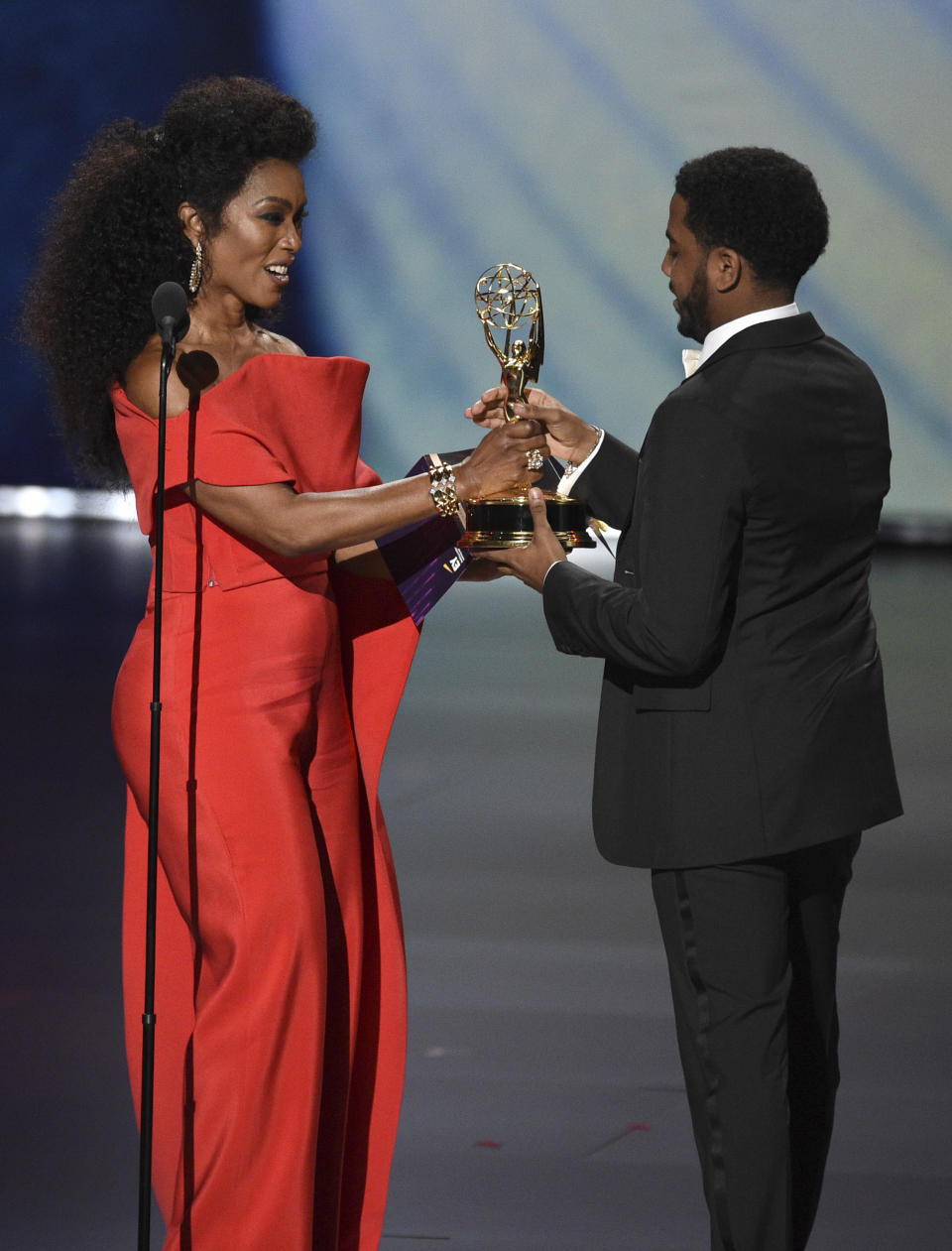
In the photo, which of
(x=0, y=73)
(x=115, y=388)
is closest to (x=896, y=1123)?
(x=115, y=388)

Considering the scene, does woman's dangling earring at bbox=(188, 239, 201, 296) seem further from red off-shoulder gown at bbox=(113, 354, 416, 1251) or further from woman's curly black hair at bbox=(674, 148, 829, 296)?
woman's curly black hair at bbox=(674, 148, 829, 296)

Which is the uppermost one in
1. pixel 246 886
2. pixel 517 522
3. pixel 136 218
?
pixel 136 218

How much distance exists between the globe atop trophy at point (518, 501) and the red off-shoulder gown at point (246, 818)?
23 cm

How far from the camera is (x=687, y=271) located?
2.31m

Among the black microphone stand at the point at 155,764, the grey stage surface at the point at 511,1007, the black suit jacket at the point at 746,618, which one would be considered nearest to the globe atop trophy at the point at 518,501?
the black suit jacket at the point at 746,618

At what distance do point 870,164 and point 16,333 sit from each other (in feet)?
36.4

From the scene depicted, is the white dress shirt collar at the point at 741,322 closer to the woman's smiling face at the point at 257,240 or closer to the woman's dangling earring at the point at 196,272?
the woman's smiling face at the point at 257,240

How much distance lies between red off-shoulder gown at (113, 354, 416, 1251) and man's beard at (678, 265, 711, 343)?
21.8 inches

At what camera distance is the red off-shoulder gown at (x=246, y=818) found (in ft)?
8.36

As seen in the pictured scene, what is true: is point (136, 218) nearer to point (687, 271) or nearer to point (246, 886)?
point (687, 271)

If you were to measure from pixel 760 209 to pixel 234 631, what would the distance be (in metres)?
0.93

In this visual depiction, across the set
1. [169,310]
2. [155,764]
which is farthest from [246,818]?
[169,310]

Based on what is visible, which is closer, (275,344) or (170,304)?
(170,304)

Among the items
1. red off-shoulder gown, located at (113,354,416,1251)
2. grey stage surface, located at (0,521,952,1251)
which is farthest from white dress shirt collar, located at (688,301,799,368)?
grey stage surface, located at (0,521,952,1251)
